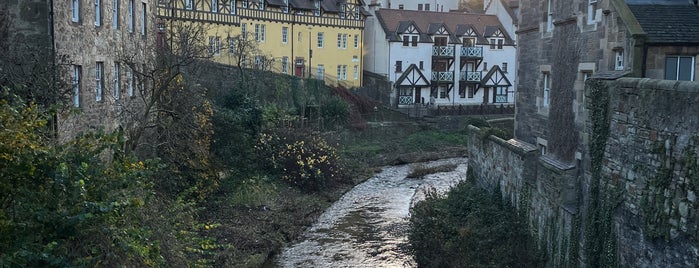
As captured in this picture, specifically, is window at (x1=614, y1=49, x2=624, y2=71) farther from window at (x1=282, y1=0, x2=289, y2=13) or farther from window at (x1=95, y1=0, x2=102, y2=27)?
window at (x1=282, y1=0, x2=289, y2=13)

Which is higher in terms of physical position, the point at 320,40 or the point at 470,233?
the point at 320,40

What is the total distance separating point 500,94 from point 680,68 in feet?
141

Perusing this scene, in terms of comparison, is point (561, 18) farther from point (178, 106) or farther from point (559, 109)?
point (178, 106)

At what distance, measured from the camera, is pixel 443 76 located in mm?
53344

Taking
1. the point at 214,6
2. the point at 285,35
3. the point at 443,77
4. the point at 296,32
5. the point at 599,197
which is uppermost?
the point at 214,6

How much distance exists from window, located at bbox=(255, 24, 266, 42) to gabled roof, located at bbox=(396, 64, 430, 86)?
11.5 meters

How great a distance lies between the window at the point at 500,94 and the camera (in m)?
56.5

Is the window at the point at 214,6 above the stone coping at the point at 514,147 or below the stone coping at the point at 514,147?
above

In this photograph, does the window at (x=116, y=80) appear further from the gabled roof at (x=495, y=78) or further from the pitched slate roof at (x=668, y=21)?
the gabled roof at (x=495, y=78)

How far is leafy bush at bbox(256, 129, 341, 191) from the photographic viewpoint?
2861cm

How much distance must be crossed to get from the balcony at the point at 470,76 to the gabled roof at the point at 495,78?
684 millimetres

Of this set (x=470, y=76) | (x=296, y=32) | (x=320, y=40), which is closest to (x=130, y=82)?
(x=296, y=32)

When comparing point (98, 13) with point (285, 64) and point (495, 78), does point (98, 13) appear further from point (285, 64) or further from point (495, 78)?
point (495, 78)

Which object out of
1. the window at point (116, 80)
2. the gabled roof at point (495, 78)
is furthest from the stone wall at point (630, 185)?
the gabled roof at point (495, 78)
